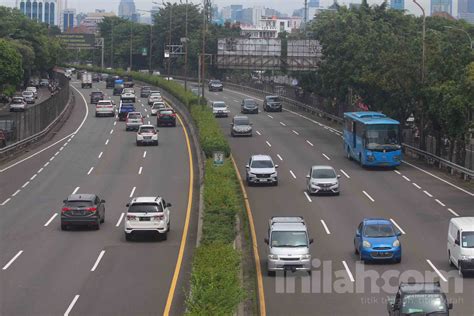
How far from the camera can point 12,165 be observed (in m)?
60.6

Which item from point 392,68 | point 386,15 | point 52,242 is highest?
point 386,15

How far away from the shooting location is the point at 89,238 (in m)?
37.9

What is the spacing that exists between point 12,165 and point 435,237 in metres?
31.4

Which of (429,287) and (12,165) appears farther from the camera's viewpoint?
(12,165)

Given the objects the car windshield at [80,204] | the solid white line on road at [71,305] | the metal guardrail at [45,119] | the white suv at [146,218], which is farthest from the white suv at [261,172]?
the solid white line on road at [71,305]

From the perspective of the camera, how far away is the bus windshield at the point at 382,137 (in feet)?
187

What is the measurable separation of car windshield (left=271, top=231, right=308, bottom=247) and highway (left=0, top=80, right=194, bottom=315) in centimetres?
304

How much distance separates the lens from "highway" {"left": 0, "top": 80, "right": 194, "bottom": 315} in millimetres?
27594

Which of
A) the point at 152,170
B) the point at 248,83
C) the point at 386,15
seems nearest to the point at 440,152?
the point at 152,170

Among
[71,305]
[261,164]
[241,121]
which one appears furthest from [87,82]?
[71,305]

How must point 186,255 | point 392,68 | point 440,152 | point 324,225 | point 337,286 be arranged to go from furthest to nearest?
point 392,68 → point 440,152 → point 324,225 → point 186,255 → point 337,286

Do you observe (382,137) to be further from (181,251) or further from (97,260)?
(97,260)

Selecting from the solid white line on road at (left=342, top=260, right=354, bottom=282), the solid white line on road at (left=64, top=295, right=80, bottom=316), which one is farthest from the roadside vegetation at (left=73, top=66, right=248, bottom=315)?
the solid white line on road at (left=64, top=295, right=80, bottom=316)

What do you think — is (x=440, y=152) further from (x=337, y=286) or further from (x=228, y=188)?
(x=337, y=286)
